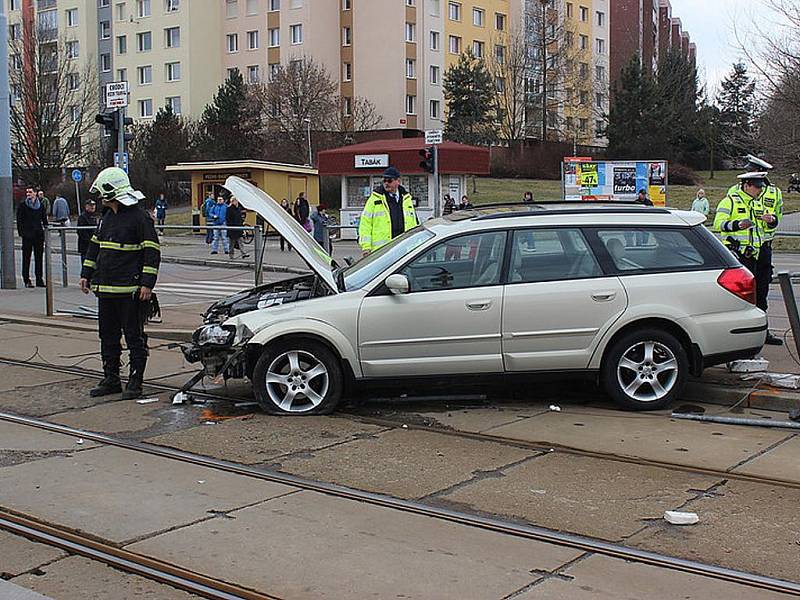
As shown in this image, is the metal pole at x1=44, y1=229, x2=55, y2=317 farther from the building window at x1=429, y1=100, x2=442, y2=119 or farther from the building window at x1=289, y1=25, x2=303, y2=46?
the building window at x1=429, y1=100, x2=442, y2=119

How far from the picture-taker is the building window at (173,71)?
71.8 meters

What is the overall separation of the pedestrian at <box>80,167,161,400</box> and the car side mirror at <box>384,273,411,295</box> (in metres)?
2.15

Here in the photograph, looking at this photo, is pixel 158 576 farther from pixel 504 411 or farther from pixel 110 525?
pixel 504 411

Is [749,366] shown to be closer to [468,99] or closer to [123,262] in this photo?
[123,262]

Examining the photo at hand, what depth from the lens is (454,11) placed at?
226ft

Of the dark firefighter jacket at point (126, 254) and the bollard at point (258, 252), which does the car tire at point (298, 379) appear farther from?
the bollard at point (258, 252)

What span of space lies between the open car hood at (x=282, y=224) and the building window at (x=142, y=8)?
68915 millimetres

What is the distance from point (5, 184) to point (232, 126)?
4506 centimetres

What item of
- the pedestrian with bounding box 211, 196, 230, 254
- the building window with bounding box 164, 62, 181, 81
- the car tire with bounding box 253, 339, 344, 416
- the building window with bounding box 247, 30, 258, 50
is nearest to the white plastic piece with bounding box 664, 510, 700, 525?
the car tire with bounding box 253, 339, 344, 416

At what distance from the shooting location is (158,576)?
15.6 feet

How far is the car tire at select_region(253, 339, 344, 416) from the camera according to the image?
8.16 metres

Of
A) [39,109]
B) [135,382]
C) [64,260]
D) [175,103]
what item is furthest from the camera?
[175,103]

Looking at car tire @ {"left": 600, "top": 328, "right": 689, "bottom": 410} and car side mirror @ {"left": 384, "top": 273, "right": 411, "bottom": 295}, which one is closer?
car side mirror @ {"left": 384, "top": 273, "right": 411, "bottom": 295}

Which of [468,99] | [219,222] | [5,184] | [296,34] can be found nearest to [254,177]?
[219,222]
